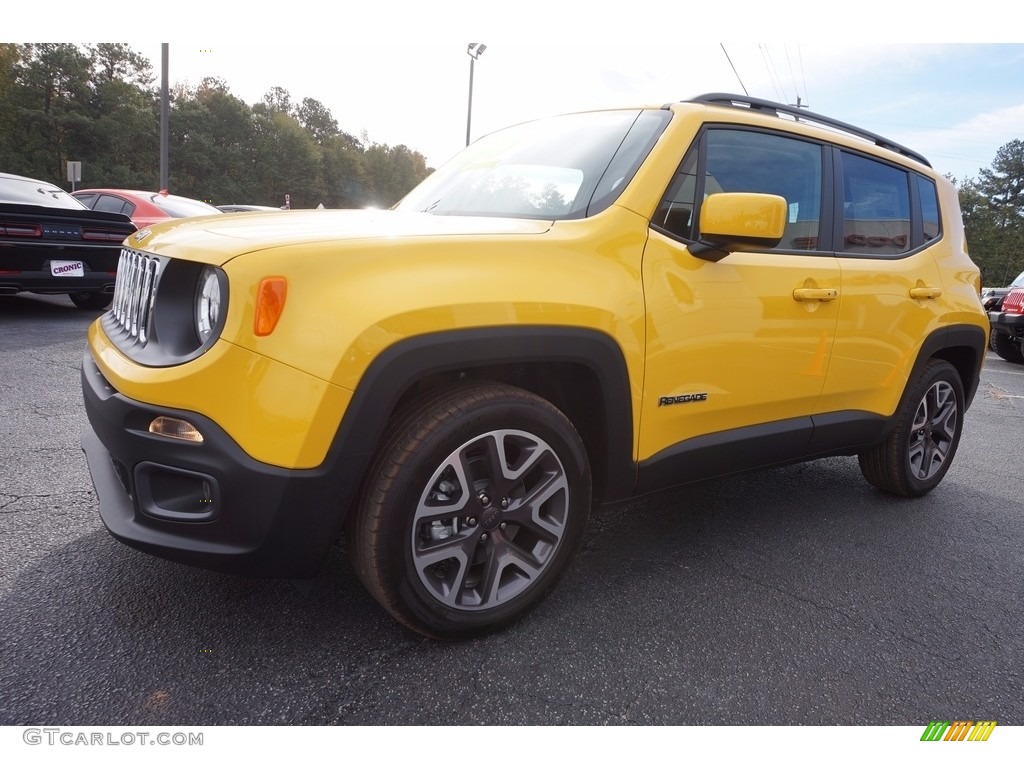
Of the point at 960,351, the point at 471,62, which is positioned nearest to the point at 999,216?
the point at 471,62

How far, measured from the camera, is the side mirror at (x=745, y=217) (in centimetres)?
215

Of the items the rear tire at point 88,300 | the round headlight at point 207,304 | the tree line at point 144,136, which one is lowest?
the rear tire at point 88,300

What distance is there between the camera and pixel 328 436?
168cm

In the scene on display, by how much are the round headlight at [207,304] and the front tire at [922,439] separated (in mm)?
3133

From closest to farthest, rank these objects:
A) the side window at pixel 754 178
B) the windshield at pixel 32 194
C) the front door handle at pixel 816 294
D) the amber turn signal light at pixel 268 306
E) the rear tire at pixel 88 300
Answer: the amber turn signal light at pixel 268 306 → the side window at pixel 754 178 → the front door handle at pixel 816 294 → the windshield at pixel 32 194 → the rear tire at pixel 88 300

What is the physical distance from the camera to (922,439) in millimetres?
3584

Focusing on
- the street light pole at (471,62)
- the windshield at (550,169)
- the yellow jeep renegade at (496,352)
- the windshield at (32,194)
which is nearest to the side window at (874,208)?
the yellow jeep renegade at (496,352)

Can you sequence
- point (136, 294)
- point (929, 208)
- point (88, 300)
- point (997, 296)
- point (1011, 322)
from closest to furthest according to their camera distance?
point (136, 294), point (929, 208), point (88, 300), point (1011, 322), point (997, 296)

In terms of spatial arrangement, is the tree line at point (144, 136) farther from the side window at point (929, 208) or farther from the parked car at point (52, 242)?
the side window at point (929, 208)

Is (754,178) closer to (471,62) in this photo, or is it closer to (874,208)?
(874,208)

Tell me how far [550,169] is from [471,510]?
4.43 ft

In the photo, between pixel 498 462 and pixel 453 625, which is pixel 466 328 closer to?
pixel 498 462

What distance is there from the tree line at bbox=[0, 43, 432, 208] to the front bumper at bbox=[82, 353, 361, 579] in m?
34.5
